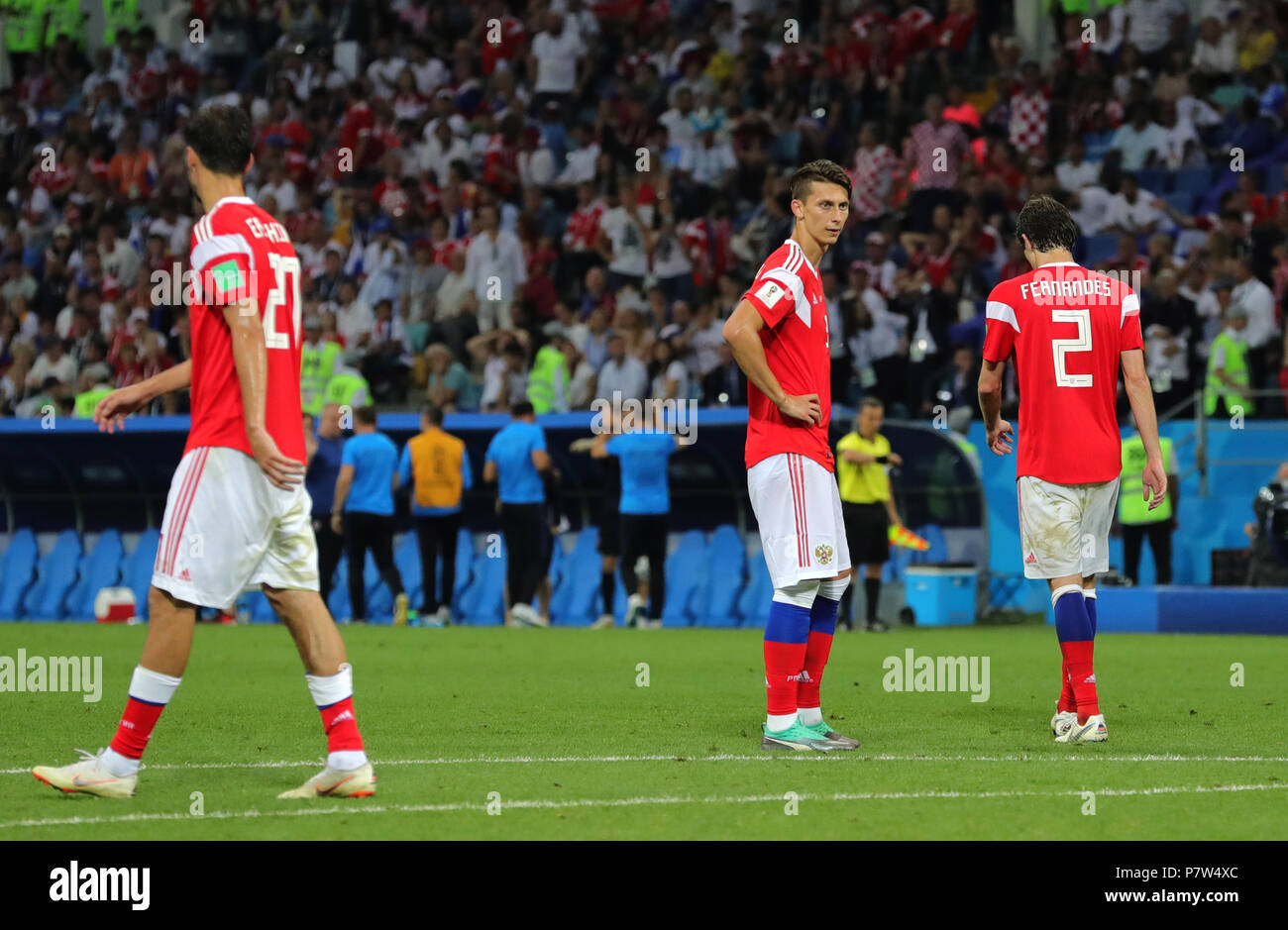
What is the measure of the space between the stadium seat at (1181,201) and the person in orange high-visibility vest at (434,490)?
925 cm

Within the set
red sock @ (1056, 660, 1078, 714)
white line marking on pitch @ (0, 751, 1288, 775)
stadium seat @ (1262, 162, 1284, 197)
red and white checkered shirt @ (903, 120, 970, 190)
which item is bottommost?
white line marking on pitch @ (0, 751, 1288, 775)

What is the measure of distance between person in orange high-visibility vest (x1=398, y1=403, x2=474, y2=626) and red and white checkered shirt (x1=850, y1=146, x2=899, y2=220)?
256 inches

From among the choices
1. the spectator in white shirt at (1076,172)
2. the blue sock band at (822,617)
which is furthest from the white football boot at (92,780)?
the spectator in white shirt at (1076,172)

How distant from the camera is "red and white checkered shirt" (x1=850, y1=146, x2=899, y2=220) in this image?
75.0ft

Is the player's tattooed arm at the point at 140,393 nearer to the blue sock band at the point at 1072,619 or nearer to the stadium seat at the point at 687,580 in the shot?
the blue sock band at the point at 1072,619

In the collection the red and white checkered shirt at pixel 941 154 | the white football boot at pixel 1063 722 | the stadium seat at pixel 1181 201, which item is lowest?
the white football boot at pixel 1063 722

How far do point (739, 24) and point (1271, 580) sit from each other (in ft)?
42.1

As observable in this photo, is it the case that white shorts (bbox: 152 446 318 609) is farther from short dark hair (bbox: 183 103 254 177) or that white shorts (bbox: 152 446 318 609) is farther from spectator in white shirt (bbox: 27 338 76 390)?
spectator in white shirt (bbox: 27 338 76 390)

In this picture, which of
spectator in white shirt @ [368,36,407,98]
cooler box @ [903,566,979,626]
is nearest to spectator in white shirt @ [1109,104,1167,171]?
cooler box @ [903,566,979,626]

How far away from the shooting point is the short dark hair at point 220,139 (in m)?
6.55

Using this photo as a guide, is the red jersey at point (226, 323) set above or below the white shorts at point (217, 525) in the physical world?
above

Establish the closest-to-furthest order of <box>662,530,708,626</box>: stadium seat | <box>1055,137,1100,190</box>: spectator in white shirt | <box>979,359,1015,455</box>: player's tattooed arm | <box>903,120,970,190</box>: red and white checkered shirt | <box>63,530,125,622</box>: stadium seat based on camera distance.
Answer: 1. <box>979,359,1015,455</box>: player's tattooed arm
2. <box>662,530,708,626</box>: stadium seat
3. <box>63,530,125,622</box>: stadium seat
4. <box>1055,137,1100,190</box>: spectator in white shirt
5. <box>903,120,970,190</box>: red and white checkered shirt

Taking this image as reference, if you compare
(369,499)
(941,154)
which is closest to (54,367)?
(369,499)

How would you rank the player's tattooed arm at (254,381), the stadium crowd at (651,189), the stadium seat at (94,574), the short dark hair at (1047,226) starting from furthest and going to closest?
the stadium seat at (94,574) → the stadium crowd at (651,189) → the short dark hair at (1047,226) → the player's tattooed arm at (254,381)
